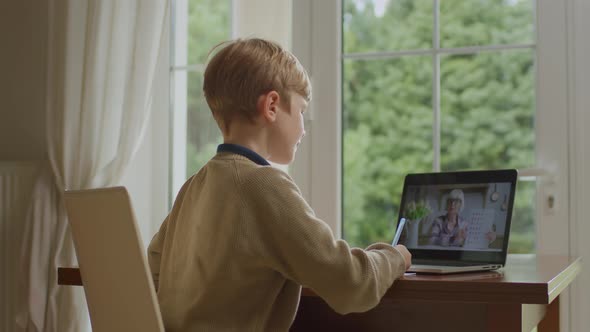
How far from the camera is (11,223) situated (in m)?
2.60

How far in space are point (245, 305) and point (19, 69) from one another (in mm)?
1769

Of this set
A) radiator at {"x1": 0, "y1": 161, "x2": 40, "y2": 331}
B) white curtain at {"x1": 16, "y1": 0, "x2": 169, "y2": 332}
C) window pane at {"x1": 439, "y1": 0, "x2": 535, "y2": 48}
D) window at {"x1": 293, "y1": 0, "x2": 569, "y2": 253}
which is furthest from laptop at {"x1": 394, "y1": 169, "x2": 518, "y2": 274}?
radiator at {"x1": 0, "y1": 161, "x2": 40, "y2": 331}

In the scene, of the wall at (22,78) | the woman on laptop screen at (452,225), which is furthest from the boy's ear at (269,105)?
the wall at (22,78)

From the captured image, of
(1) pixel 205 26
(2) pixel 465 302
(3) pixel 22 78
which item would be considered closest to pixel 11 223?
(3) pixel 22 78

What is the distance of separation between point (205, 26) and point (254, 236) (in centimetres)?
160

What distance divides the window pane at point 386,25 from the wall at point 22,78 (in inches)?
41.6

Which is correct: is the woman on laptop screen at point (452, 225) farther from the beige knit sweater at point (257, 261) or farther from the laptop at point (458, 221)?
the beige knit sweater at point (257, 261)

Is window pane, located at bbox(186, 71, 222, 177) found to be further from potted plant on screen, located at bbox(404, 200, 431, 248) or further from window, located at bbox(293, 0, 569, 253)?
potted plant on screen, located at bbox(404, 200, 431, 248)

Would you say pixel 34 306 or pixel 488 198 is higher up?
pixel 488 198

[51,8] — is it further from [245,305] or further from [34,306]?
[245,305]

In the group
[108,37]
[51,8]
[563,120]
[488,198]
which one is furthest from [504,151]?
[51,8]

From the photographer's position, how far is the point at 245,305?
141 centimetres

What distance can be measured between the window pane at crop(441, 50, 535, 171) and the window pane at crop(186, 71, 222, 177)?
0.80m

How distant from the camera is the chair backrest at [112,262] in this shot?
4.45ft
